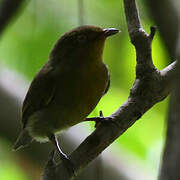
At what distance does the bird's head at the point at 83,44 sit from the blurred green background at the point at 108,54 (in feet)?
3.89

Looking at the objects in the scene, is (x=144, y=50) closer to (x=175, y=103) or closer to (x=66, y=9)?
(x=175, y=103)

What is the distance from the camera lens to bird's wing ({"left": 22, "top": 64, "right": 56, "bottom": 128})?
3.23 m

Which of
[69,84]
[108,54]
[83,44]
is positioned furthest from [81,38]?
[108,54]

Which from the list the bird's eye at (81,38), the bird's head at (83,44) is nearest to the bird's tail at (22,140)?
the bird's head at (83,44)

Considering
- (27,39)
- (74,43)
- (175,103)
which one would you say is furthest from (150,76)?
(27,39)

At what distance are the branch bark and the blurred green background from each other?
2.00 metres

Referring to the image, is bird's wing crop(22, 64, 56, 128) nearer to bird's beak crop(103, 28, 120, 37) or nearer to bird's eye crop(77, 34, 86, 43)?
bird's eye crop(77, 34, 86, 43)

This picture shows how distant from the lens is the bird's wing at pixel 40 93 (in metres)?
3.23

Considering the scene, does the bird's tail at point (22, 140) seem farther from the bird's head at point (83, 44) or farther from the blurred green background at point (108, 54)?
the blurred green background at point (108, 54)

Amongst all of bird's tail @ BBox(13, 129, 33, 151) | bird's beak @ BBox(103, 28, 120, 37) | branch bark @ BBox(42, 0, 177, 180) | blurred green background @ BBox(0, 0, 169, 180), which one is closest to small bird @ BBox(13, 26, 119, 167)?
bird's beak @ BBox(103, 28, 120, 37)

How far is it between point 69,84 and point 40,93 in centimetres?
31

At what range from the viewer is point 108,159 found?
13.2 ft

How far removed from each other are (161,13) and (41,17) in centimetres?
233

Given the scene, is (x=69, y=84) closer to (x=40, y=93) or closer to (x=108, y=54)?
(x=40, y=93)
